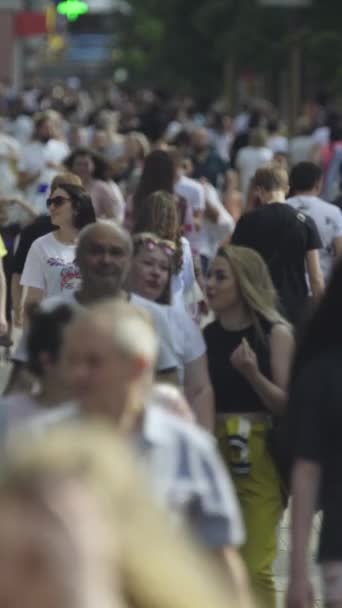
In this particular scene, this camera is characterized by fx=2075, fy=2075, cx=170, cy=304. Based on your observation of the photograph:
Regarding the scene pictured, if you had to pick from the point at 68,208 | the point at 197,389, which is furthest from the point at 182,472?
the point at 68,208

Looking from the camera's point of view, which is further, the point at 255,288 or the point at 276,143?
the point at 276,143

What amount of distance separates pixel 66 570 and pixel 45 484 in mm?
132

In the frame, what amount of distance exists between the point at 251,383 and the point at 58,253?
8.68 ft

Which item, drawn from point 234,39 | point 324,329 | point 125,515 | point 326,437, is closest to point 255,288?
point 324,329

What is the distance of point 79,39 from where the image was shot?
549 ft

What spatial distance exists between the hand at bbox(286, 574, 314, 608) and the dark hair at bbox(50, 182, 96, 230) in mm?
4620

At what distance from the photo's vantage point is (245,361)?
674cm

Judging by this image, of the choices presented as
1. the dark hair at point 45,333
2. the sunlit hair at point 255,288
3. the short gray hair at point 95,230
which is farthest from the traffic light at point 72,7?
the dark hair at point 45,333

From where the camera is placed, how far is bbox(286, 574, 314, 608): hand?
16.8 feet

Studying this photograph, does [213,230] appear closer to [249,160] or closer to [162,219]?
[162,219]

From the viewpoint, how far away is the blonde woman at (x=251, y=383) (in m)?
6.80

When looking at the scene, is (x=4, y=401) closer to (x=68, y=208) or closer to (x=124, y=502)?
(x=124, y=502)

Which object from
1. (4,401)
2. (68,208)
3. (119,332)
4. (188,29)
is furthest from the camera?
(188,29)

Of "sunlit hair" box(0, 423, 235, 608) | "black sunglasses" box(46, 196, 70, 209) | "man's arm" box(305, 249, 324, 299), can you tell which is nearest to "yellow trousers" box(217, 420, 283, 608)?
"black sunglasses" box(46, 196, 70, 209)
